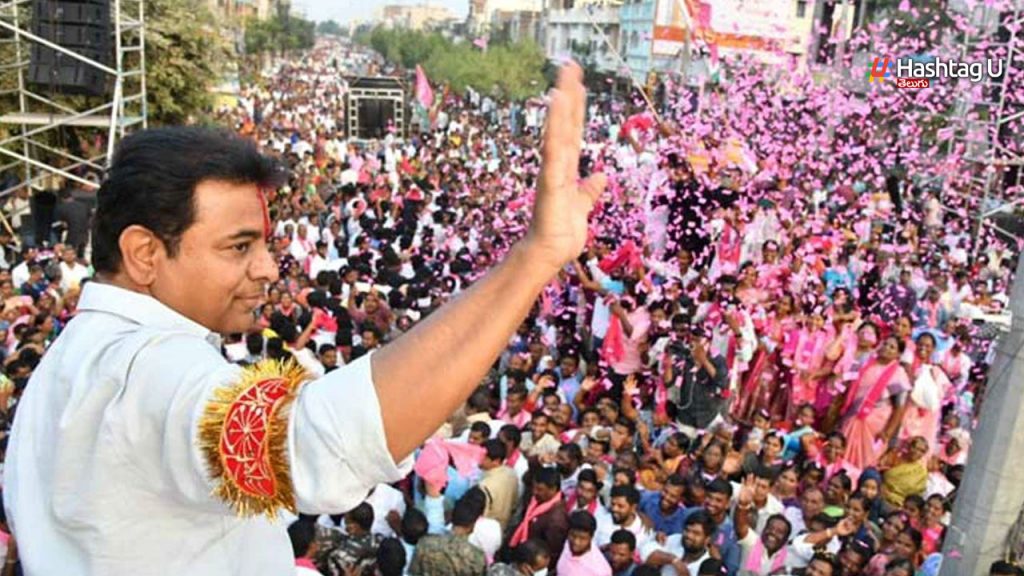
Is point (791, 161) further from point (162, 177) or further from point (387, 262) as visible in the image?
point (162, 177)

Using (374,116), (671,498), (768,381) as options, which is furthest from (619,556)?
(374,116)

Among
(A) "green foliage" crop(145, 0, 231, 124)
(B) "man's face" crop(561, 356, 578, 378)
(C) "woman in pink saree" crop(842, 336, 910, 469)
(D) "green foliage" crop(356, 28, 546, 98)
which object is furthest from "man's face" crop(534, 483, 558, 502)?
(D) "green foliage" crop(356, 28, 546, 98)

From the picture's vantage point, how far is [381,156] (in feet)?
51.6

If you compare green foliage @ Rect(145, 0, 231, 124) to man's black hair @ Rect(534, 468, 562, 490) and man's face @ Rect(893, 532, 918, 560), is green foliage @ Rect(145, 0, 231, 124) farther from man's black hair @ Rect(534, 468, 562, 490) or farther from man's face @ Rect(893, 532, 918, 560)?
man's face @ Rect(893, 532, 918, 560)

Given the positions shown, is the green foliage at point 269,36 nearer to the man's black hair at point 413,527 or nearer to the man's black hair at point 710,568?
the man's black hair at point 413,527

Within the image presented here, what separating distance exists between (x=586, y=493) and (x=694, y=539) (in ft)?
1.79

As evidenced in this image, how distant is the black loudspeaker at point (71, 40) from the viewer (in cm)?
775

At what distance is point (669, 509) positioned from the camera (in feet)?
13.9

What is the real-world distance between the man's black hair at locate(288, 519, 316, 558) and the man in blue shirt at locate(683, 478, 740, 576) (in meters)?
1.65

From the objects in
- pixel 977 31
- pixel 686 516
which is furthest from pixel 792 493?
pixel 977 31

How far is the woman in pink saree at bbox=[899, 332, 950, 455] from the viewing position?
5.24m

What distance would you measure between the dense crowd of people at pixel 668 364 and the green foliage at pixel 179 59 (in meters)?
1.88

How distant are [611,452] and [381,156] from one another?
1161cm

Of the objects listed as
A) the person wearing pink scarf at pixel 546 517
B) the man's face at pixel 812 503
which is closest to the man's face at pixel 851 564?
the man's face at pixel 812 503
